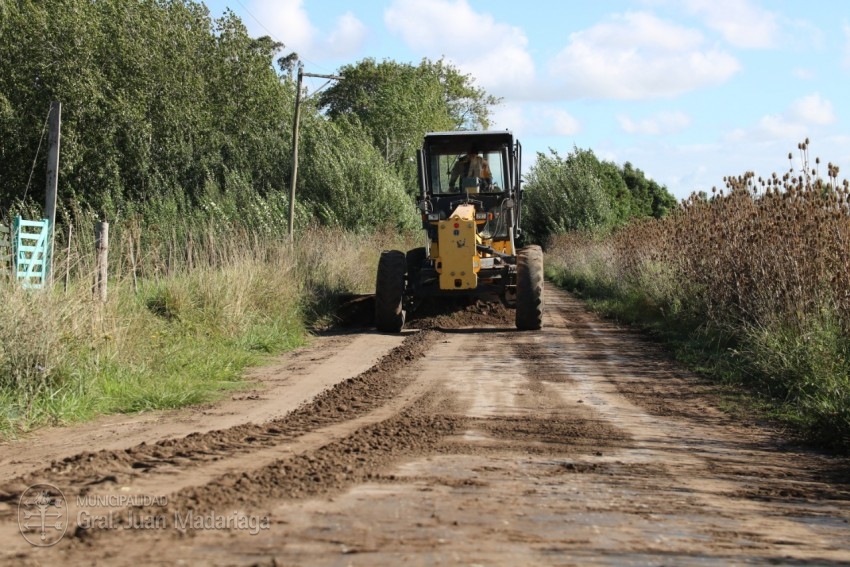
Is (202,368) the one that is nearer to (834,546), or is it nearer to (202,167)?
(834,546)

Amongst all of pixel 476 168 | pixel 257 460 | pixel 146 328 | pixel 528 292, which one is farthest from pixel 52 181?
pixel 476 168

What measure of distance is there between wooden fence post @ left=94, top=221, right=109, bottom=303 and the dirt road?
88.8 inches

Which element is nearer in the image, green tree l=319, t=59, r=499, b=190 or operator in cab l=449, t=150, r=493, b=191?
operator in cab l=449, t=150, r=493, b=191

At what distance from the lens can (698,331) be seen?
13648mm

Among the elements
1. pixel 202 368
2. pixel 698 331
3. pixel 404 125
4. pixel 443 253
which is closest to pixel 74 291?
pixel 202 368

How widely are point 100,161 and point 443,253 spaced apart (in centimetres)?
2090

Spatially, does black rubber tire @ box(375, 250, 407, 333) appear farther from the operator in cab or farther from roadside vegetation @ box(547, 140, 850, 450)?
roadside vegetation @ box(547, 140, 850, 450)

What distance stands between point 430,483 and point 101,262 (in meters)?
7.35

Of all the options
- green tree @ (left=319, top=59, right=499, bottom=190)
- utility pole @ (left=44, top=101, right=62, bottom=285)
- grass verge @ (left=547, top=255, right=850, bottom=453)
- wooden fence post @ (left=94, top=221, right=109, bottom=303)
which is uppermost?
green tree @ (left=319, top=59, right=499, bottom=190)

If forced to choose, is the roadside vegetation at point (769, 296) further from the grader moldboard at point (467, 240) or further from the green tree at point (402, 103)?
the green tree at point (402, 103)

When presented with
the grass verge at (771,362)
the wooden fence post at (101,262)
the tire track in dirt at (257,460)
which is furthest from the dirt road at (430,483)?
the wooden fence post at (101,262)

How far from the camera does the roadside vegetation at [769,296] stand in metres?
8.90

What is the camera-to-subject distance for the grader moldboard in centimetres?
1571

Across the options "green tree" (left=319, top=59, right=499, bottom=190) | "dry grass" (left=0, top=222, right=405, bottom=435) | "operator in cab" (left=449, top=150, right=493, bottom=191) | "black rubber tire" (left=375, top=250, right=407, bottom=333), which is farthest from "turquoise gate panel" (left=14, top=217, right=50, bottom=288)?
"green tree" (left=319, top=59, right=499, bottom=190)
